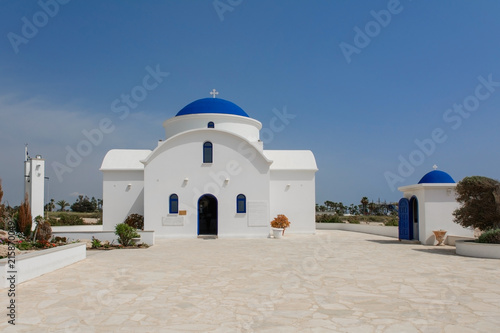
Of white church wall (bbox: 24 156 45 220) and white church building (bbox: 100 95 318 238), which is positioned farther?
white church building (bbox: 100 95 318 238)

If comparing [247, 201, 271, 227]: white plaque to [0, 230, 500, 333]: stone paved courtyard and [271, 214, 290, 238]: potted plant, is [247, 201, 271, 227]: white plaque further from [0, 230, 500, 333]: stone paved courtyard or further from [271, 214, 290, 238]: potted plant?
[0, 230, 500, 333]: stone paved courtyard

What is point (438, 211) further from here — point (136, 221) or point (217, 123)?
point (136, 221)

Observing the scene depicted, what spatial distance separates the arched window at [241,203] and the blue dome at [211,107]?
6.69m

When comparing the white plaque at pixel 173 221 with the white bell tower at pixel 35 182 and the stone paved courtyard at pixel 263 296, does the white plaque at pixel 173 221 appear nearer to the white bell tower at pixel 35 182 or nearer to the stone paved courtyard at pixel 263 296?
the white bell tower at pixel 35 182

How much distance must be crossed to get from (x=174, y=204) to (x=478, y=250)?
13740 millimetres

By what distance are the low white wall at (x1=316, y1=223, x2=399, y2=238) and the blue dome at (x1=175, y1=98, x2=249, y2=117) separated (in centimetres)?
995

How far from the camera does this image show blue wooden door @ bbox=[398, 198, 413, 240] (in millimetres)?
19109

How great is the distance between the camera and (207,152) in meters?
21.9

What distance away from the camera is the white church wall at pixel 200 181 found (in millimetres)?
21141

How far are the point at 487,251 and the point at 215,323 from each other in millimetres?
10715

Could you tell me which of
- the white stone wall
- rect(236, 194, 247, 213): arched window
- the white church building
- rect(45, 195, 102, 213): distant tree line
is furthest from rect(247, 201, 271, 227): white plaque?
rect(45, 195, 102, 213): distant tree line

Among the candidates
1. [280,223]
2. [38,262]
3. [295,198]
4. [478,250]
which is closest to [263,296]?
[38,262]

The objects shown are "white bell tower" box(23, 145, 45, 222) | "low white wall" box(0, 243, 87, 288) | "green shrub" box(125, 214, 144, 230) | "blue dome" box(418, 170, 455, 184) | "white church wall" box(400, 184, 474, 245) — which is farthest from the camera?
"green shrub" box(125, 214, 144, 230)

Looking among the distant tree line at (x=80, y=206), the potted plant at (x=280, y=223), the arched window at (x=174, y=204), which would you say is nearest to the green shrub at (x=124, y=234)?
the arched window at (x=174, y=204)
